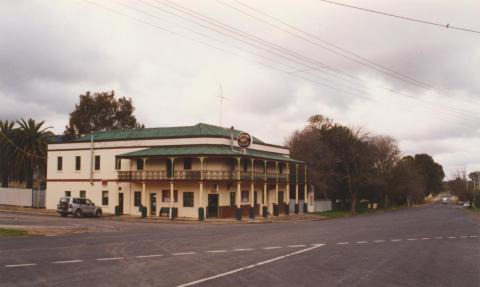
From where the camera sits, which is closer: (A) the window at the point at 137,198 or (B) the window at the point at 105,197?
(A) the window at the point at 137,198

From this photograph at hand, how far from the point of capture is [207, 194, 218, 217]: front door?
4683 cm

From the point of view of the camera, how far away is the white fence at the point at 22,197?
57156 millimetres

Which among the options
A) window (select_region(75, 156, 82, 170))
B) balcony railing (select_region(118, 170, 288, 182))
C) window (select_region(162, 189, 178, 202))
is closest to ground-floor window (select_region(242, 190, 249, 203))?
balcony railing (select_region(118, 170, 288, 182))

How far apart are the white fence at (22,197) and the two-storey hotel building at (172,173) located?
1666mm

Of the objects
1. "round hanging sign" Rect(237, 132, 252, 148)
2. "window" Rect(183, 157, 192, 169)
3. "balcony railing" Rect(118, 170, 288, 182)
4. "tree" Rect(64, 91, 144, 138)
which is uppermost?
"tree" Rect(64, 91, 144, 138)

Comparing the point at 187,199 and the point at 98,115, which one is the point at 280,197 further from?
the point at 98,115

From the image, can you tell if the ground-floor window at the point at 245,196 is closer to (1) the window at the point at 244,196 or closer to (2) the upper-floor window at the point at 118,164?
(1) the window at the point at 244,196

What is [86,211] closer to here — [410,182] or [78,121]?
[78,121]

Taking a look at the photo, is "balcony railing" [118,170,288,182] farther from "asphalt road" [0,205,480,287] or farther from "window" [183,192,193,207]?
"asphalt road" [0,205,480,287]

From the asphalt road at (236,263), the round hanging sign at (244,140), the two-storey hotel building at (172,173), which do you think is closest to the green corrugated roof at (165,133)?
the two-storey hotel building at (172,173)

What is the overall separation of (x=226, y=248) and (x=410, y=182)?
8113 centimetres

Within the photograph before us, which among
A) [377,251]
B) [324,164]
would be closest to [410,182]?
[324,164]

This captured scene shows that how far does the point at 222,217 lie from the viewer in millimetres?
46719

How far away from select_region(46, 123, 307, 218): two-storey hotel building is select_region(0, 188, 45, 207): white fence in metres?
1.67
